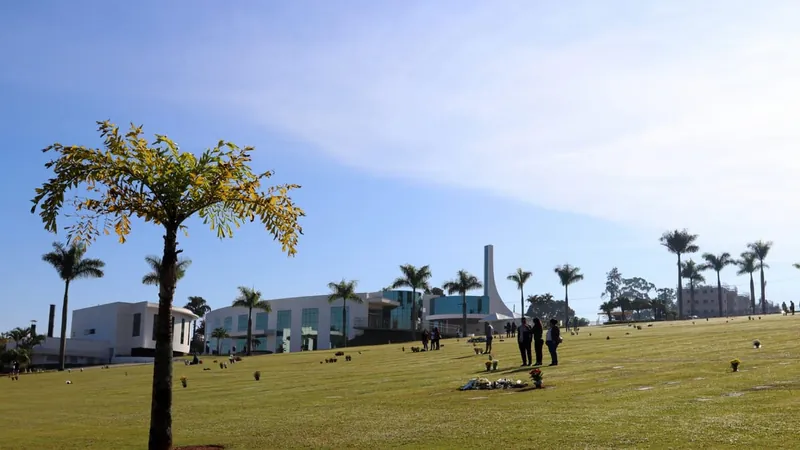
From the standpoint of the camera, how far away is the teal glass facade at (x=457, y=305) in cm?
12400

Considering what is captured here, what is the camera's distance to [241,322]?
122000 millimetres

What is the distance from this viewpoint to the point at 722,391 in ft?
56.0

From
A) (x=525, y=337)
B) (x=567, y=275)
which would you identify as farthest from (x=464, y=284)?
(x=525, y=337)

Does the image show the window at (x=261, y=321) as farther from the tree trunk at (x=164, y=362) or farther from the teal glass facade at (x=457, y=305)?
the tree trunk at (x=164, y=362)

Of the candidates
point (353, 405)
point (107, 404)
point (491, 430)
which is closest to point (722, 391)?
point (491, 430)

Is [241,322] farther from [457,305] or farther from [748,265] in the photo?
[748,265]

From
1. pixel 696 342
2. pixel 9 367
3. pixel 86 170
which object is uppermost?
pixel 86 170

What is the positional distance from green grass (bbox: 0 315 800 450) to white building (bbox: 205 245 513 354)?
75.8 metres

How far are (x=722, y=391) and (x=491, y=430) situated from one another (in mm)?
6239

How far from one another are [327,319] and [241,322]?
2078cm

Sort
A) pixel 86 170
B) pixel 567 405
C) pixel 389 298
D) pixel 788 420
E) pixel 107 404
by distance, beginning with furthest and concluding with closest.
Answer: pixel 389 298 < pixel 107 404 < pixel 567 405 < pixel 86 170 < pixel 788 420

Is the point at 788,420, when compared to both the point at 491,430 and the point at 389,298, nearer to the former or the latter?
the point at 491,430

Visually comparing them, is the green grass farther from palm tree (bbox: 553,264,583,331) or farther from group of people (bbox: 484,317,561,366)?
palm tree (bbox: 553,264,583,331)

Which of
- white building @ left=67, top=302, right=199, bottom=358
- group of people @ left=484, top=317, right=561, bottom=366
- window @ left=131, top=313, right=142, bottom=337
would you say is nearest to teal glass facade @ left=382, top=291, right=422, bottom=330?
white building @ left=67, top=302, right=199, bottom=358
